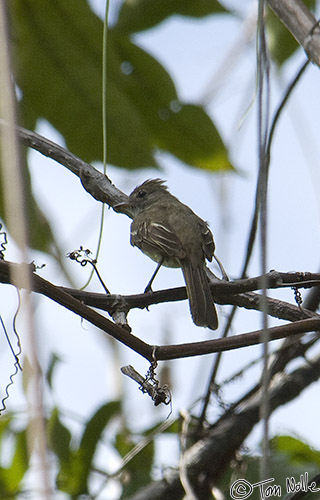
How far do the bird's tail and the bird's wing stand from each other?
32 cm

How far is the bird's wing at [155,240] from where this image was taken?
141 inches

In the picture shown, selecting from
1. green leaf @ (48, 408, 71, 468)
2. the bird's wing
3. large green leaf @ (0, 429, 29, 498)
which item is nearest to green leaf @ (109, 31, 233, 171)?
the bird's wing

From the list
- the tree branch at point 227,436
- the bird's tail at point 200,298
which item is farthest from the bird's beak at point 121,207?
the tree branch at point 227,436

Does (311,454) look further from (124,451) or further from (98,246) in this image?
(98,246)

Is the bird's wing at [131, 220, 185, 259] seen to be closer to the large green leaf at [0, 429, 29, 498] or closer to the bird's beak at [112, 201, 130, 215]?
the bird's beak at [112, 201, 130, 215]

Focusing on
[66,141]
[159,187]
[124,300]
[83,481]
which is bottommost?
[124,300]

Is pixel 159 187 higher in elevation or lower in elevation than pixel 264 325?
higher

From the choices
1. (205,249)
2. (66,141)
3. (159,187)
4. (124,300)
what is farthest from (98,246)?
(159,187)

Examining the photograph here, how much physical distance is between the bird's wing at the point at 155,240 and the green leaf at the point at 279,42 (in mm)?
969

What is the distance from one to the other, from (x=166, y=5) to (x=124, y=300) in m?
1.88

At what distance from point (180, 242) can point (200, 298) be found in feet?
2.97

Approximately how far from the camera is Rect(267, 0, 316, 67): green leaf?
11.2 ft

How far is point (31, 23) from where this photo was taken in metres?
3.32

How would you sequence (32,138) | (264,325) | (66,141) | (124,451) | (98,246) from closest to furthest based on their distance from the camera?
(264,325)
(98,246)
(32,138)
(66,141)
(124,451)
